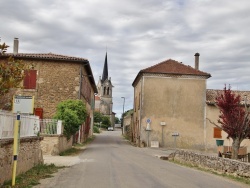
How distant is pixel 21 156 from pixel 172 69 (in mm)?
23759

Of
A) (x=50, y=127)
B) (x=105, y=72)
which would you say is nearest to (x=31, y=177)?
(x=50, y=127)

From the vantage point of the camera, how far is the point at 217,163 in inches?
551

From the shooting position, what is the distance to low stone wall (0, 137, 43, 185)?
900 cm

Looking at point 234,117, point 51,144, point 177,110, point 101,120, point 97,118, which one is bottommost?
point 51,144

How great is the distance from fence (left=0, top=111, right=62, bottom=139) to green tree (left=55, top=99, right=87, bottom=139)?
1.70 meters

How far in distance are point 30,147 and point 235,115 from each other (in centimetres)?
835

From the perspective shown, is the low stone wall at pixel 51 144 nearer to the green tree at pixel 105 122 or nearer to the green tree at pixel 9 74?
the green tree at pixel 9 74

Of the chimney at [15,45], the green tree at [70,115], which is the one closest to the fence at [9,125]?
the green tree at [70,115]

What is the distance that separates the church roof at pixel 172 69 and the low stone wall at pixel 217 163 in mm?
14578

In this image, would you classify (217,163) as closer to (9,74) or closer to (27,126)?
(27,126)

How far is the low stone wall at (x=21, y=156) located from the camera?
900 cm

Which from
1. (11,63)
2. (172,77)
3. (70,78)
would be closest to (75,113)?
(70,78)

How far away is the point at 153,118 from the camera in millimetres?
32281

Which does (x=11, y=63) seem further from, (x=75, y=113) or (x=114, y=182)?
(x=75, y=113)
